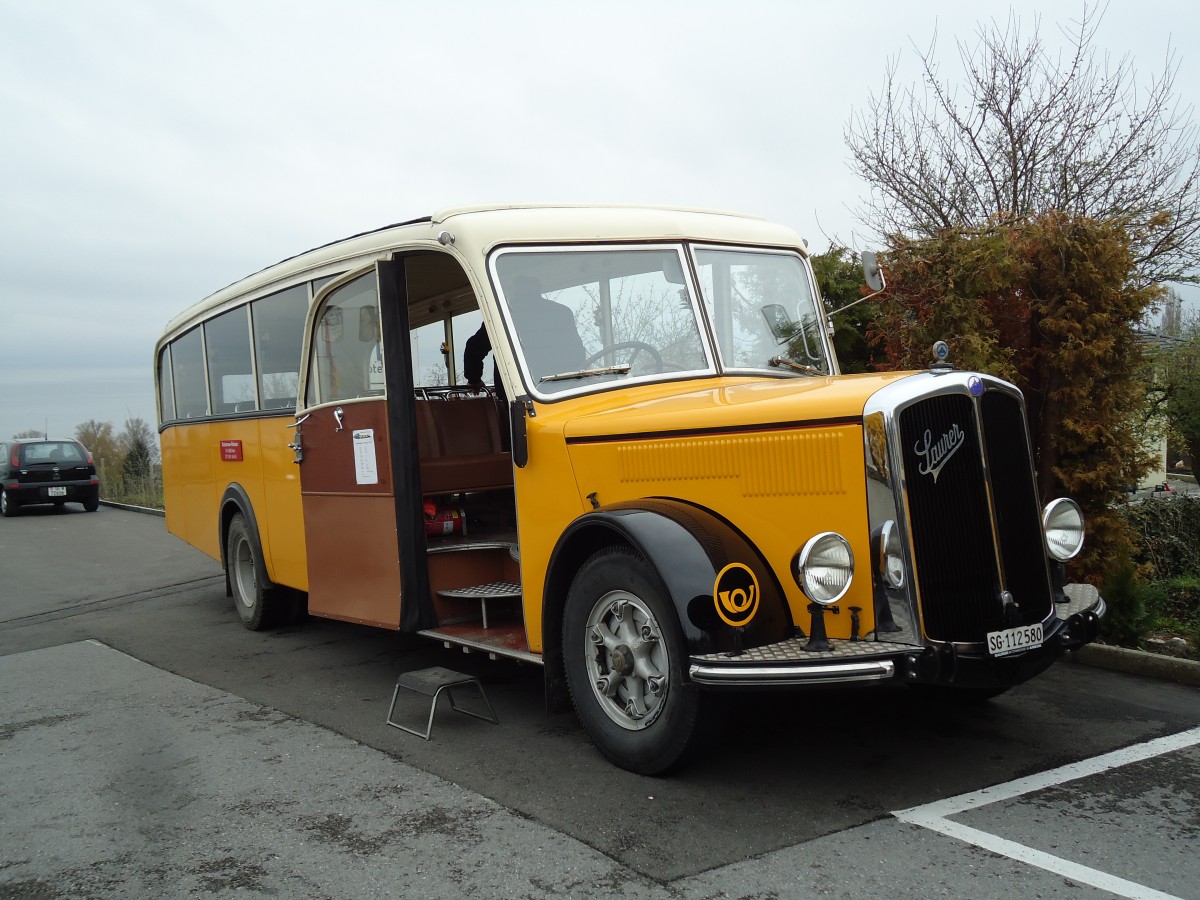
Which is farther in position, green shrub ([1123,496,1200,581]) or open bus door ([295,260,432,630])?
green shrub ([1123,496,1200,581])

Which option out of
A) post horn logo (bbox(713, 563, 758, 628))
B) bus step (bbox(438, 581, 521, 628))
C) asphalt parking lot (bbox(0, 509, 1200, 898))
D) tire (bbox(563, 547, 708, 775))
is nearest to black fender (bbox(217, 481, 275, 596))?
asphalt parking lot (bbox(0, 509, 1200, 898))

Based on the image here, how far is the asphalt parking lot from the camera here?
11.5 feet

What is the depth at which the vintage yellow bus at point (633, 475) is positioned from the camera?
400cm

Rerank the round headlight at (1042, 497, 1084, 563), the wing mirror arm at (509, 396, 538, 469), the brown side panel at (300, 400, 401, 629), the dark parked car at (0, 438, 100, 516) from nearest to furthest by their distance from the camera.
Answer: the round headlight at (1042, 497, 1084, 563), the wing mirror arm at (509, 396, 538, 469), the brown side panel at (300, 400, 401, 629), the dark parked car at (0, 438, 100, 516)

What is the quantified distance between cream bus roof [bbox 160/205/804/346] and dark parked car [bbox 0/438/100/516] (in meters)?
19.4

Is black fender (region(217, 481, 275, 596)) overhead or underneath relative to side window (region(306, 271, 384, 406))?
underneath

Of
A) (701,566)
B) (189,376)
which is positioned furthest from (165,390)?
(701,566)

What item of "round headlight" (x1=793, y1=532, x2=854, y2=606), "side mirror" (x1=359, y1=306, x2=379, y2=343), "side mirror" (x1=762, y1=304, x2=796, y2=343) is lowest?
"round headlight" (x1=793, y1=532, x2=854, y2=606)

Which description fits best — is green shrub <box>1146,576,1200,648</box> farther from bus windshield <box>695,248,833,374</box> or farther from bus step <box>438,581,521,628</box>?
bus step <box>438,581,521,628</box>

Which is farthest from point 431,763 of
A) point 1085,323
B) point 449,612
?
point 1085,323

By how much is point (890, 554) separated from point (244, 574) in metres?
6.15

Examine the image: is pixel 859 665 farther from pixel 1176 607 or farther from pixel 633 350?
pixel 1176 607

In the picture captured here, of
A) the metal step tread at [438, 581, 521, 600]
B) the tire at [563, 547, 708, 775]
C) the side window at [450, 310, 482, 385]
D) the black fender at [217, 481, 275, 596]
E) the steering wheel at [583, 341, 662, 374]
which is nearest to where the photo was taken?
the tire at [563, 547, 708, 775]

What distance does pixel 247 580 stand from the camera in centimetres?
860
